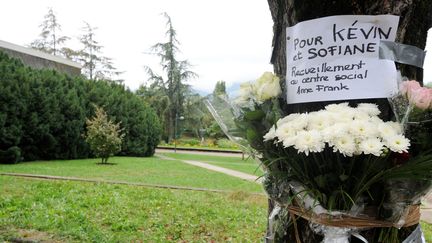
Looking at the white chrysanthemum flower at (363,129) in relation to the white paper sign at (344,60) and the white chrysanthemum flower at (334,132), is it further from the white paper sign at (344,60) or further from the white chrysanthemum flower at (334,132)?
the white paper sign at (344,60)

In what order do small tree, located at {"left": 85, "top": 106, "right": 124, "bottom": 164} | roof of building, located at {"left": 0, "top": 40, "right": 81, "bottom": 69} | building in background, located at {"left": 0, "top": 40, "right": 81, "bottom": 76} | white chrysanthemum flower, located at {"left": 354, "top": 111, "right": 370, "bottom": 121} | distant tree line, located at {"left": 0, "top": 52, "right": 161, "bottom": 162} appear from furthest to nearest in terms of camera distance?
building in background, located at {"left": 0, "top": 40, "right": 81, "bottom": 76} < roof of building, located at {"left": 0, "top": 40, "right": 81, "bottom": 69} < small tree, located at {"left": 85, "top": 106, "right": 124, "bottom": 164} < distant tree line, located at {"left": 0, "top": 52, "right": 161, "bottom": 162} < white chrysanthemum flower, located at {"left": 354, "top": 111, "right": 370, "bottom": 121}

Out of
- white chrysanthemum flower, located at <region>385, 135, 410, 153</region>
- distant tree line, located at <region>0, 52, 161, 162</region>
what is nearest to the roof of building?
distant tree line, located at <region>0, 52, 161, 162</region>

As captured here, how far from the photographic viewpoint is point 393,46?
1615 mm

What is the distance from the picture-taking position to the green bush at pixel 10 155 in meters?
13.6

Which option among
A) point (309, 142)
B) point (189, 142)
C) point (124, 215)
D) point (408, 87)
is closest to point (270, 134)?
point (309, 142)

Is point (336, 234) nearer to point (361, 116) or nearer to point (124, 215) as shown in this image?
point (361, 116)

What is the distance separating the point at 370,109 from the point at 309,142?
0.28m

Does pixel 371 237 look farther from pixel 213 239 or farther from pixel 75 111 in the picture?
pixel 75 111

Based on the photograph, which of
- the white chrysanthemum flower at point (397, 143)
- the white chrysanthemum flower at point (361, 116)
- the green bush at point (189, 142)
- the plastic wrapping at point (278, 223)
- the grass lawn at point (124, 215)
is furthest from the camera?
the green bush at point (189, 142)

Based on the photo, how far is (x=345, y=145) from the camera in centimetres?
134

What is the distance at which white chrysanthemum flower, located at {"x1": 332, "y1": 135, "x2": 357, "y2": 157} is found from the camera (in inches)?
52.8

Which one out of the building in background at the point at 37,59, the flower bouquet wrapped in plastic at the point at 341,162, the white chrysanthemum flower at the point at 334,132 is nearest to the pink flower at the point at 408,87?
the flower bouquet wrapped in plastic at the point at 341,162

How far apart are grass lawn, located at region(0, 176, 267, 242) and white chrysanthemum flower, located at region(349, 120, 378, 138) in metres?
3.18

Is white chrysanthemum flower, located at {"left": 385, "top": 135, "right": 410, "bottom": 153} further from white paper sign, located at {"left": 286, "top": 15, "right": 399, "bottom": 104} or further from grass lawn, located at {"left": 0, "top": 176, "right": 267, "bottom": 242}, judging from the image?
grass lawn, located at {"left": 0, "top": 176, "right": 267, "bottom": 242}
